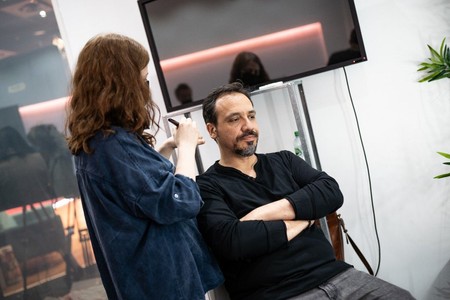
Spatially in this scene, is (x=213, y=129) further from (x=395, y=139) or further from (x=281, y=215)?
(x=395, y=139)

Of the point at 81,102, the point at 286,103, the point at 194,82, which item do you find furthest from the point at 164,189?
the point at 286,103

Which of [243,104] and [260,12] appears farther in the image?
[260,12]

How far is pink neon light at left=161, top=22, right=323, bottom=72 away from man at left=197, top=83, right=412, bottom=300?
2.50 ft

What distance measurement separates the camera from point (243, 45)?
8.84 feet

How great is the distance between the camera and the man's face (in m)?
2.04

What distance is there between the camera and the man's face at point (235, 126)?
204 centimetres

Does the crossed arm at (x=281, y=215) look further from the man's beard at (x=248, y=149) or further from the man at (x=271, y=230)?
the man's beard at (x=248, y=149)

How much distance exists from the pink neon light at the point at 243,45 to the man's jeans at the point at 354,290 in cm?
143

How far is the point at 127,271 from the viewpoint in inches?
56.8

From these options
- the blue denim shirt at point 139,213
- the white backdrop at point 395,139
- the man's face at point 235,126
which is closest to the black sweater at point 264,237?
the man's face at point 235,126

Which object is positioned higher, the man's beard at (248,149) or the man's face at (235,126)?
the man's face at (235,126)

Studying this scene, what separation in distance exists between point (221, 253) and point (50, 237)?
1.84 metres

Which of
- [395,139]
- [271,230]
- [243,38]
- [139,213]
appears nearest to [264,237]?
[271,230]

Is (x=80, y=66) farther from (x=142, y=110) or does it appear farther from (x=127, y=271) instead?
(x=127, y=271)
